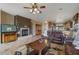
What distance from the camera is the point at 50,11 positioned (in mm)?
1994

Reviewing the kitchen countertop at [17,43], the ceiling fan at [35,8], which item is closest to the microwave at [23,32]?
the kitchen countertop at [17,43]

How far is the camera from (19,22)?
1979mm

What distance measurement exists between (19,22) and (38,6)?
42 centimetres

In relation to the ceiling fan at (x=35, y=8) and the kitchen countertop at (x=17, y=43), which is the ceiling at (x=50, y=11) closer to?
the ceiling fan at (x=35, y=8)

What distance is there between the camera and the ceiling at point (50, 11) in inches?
76.2

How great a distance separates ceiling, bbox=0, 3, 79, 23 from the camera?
6.35 ft

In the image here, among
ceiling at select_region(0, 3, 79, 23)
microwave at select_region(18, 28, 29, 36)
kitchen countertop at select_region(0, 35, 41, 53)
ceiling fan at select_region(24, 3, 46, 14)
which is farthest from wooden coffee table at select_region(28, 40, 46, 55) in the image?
ceiling fan at select_region(24, 3, 46, 14)

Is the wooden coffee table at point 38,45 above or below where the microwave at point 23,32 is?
below

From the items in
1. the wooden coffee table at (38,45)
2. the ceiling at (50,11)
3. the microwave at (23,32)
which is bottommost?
the wooden coffee table at (38,45)

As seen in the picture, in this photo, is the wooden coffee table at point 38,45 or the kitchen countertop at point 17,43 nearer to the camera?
the kitchen countertop at point 17,43

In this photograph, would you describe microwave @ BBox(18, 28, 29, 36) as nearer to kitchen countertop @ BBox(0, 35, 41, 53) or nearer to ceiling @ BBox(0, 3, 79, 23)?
kitchen countertop @ BBox(0, 35, 41, 53)

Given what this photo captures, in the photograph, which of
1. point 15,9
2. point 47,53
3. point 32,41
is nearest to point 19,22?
point 15,9

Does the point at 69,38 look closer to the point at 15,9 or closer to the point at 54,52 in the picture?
the point at 54,52

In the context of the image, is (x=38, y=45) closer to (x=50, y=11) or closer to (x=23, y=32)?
(x=23, y=32)
